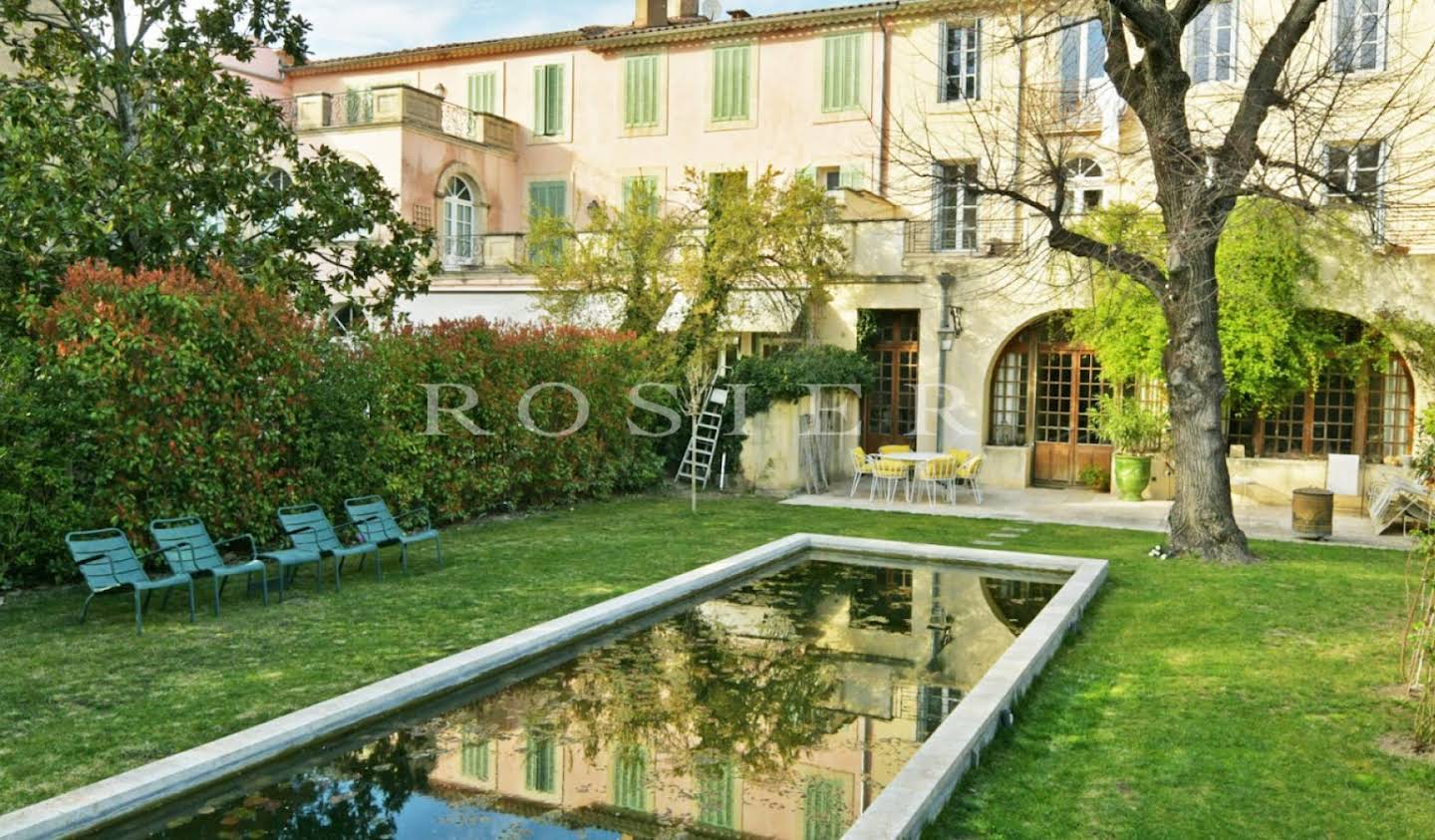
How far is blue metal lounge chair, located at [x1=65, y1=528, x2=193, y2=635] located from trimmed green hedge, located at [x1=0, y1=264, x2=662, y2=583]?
95 centimetres

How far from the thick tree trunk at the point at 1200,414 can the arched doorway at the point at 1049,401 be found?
7.21 metres

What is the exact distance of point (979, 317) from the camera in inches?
830

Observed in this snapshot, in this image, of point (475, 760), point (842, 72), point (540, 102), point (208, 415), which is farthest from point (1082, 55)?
point (475, 760)

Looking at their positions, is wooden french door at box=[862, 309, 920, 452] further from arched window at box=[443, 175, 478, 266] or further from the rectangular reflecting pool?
the rectangular reflecting pool

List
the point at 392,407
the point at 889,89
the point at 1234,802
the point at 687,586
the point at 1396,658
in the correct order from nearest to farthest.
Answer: the point at 1234,802 < the point at 1396,658 < the point at 687,586 < the point at 392,407 < the point at 889,89

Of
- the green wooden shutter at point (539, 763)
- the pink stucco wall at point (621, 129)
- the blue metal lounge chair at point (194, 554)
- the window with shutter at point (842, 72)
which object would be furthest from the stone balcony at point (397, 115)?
the green wooden shutter at point (539, 763)

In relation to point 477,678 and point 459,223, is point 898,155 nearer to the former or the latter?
point 459,223

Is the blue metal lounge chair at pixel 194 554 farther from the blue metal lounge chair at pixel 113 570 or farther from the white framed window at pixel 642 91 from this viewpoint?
the white framed window at pixel 642 91

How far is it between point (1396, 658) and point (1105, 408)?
11.5 meters

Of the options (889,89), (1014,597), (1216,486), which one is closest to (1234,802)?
(1014,597)

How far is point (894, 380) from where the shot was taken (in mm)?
22266

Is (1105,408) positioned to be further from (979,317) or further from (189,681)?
(189,681)

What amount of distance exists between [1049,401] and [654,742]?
16.1 m

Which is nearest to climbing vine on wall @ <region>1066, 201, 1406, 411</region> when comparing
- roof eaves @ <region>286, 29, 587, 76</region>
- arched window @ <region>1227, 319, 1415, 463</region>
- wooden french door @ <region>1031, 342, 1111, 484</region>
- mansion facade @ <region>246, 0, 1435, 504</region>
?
arched window @ <region>1227, 319, 1415, 463</region>
